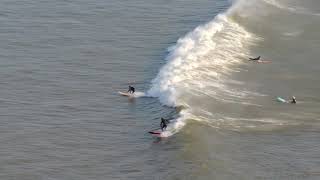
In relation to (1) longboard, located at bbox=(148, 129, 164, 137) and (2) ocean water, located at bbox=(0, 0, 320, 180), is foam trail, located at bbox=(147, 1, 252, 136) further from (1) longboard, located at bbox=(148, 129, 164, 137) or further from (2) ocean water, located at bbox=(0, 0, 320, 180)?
(1) longboard, located at bbox=(148, 129, 164, 137)

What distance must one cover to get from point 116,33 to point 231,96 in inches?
521

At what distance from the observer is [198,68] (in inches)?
1820

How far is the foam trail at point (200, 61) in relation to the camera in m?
41.8

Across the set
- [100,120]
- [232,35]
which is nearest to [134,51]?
[232,35]

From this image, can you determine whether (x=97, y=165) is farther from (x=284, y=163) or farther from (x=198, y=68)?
(x=198, y=68)

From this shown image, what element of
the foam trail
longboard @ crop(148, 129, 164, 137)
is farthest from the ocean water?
longboard @ crop(148, 129, 164, 137)

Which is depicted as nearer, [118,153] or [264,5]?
[118,153]

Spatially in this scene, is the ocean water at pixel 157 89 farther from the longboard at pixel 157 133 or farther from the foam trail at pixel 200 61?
the longboard at pixel 157 133

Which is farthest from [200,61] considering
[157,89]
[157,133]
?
[157,133]

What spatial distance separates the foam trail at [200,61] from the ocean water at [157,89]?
0.12 metres

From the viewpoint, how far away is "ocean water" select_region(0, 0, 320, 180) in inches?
1308

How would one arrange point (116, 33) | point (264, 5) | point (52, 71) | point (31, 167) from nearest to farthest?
1. point (31, 167)
2. point (52, 71)
3. point (116, 33)
4. point (264, 5)

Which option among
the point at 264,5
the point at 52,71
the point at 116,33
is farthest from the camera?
the point at 264,5

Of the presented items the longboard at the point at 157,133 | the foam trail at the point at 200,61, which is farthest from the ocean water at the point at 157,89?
the longboard at the point at 157,133
